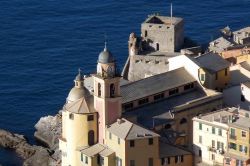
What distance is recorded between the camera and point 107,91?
500ft

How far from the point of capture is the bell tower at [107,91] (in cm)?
15238

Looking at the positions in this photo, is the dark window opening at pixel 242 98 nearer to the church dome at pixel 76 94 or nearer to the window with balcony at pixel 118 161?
the church dome at pixel 76 94

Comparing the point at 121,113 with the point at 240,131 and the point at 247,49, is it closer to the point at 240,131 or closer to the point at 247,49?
the point at 240,131

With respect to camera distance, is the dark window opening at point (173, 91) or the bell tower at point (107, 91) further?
the dark window opening at point (173, 91)

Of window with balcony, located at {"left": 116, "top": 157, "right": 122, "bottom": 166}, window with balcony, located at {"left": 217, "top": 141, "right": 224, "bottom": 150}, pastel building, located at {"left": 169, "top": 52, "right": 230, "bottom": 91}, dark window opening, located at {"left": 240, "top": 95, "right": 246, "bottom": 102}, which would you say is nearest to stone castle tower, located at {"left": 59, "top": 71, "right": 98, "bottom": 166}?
window with balcony, located at {"left": 116, "top": 157, "right": 122, "bottom": 166}

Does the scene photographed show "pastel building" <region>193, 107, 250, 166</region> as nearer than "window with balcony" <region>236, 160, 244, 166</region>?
No

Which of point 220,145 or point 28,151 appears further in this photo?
point 28,151

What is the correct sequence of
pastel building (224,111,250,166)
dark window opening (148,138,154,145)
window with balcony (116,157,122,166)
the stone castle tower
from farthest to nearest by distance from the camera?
the stone castle tower → window with balcony (116,157,122,166) → dark window opening (148,138,154,145) → pastel building (224,111,250,166)

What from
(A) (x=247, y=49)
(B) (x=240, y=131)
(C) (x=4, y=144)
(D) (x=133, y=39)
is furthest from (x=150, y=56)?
(B) (x=240, y=131)

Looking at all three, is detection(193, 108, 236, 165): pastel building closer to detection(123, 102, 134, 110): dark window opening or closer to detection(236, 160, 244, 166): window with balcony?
detection(236, 160, 244, 166): window with balcony

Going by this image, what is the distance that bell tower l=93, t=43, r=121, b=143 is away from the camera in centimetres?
15238

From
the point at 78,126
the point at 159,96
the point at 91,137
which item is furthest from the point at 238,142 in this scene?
the point at 78,126

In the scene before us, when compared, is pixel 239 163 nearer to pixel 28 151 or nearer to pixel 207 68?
pixel 207 68

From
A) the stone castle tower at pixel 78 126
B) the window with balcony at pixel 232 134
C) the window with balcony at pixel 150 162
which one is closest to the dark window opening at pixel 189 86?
the stone castle tower at pixel 78 126
